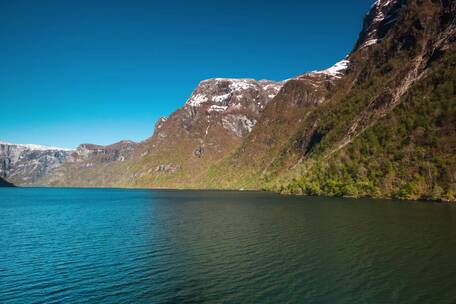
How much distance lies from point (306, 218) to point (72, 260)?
63.1 meters

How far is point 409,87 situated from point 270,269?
194 meters

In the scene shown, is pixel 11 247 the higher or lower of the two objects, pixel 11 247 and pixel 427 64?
the lower

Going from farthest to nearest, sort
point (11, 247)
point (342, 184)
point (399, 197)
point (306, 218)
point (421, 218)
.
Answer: point (342, 184)
point (399, 197)
point (306, 218)
point (421, 218)
point (11, 247)

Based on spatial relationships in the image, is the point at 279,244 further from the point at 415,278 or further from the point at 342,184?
the point at 342,184

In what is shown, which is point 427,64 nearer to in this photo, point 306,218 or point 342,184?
point 342,184

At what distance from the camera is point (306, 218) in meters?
93.4

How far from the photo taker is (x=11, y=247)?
191 feet

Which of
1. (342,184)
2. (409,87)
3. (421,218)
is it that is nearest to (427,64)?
(409,87)

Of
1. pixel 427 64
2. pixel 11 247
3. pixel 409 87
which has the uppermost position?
pixel 427 64

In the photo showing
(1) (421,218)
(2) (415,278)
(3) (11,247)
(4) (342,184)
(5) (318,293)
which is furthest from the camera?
(4) (342,184)

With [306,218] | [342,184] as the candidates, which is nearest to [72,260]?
[306,218]

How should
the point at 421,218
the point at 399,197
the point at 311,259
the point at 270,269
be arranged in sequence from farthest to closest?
the point at 399,197 → the point at 421,218 → the point at 311,259 → the point at 270,269

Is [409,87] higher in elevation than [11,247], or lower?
higher

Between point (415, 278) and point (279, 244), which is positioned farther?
point (279, 244)
